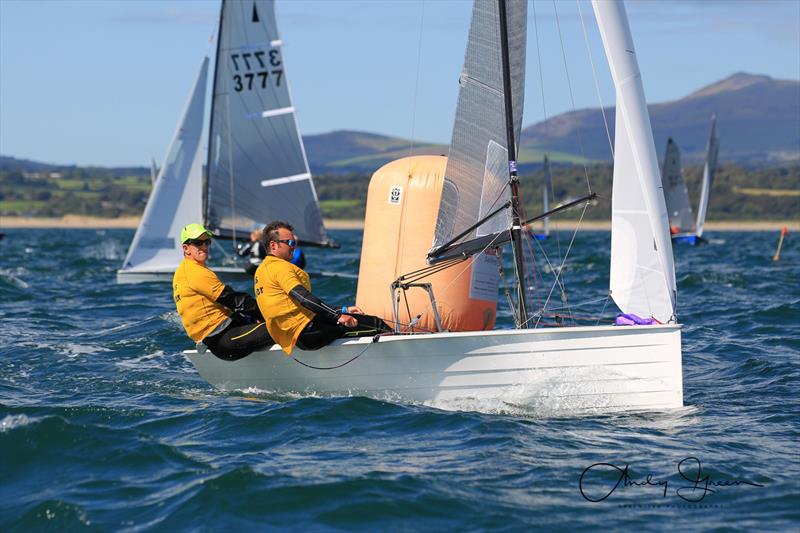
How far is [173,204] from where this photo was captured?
21969mm

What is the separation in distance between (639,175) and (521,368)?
1780 mm

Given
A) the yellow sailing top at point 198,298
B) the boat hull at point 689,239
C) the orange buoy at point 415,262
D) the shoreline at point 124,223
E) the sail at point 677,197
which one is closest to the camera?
the yellow sailing top at point 198,298

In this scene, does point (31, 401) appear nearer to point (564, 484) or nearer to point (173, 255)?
point (564, 484)

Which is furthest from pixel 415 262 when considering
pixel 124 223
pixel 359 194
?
pixel 359 194

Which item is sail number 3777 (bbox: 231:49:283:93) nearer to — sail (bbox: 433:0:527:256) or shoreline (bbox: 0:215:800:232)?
sail (bbox: 433:0:527:256)

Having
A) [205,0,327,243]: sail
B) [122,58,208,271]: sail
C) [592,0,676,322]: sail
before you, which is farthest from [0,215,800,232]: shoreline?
[592,0,676,322]: sail

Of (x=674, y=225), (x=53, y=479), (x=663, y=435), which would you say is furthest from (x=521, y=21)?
(x=674, y=225)

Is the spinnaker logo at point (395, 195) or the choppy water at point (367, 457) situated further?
the spinnaker logo at point (395, 195)

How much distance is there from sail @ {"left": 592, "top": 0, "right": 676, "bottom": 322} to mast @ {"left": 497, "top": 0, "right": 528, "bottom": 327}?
751 mm

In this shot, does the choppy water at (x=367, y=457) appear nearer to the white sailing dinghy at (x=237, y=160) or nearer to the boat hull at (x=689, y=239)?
the white sailing dinghy at (x=237, y=160)

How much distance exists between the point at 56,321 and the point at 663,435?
10.2 meters

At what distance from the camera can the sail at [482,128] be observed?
Answer: 9266 millimetres

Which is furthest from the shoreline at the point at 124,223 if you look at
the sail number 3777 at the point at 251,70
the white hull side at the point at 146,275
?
the white hull side at the point at 146,275

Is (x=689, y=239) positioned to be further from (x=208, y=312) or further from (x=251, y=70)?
(x=208, y=312)
